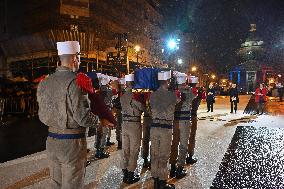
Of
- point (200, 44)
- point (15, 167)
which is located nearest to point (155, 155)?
point (15, 167)

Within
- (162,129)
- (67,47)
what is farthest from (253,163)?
(67,47)

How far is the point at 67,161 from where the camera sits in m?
3.61

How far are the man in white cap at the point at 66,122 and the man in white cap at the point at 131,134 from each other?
2366 mm

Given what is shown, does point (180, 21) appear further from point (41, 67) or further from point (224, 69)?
point (41, 67)

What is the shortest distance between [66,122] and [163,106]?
93.6 inches

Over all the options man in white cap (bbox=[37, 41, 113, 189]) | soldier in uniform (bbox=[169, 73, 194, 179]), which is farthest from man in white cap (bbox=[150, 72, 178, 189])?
man in white cap (bbox=[37, 41, 113, 189])

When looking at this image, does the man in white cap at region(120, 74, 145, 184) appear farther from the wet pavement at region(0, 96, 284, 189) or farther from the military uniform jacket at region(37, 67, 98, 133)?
the military uniform jacket at region(37, 67, 98, 133)

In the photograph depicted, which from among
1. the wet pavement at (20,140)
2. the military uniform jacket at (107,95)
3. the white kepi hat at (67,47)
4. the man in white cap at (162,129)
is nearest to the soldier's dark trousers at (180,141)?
the man in white cap at (162,129)

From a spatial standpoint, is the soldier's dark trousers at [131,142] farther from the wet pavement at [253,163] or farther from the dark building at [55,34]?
the dark building at [55,34]

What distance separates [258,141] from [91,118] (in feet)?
25.6

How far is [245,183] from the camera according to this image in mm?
5621

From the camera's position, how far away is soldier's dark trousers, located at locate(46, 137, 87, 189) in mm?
3607

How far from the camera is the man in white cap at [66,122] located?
355 cm

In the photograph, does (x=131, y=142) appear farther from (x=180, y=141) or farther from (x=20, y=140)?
(x=20, y=140)
